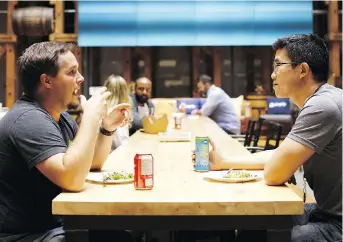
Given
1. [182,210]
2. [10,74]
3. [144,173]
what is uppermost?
[10,74]

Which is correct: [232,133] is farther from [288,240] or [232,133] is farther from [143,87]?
[288,240]

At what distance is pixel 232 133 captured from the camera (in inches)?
284

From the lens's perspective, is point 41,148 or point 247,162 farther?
point 247,162

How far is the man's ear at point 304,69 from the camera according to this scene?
6.63 ft

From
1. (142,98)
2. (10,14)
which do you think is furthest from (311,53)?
(10,14)

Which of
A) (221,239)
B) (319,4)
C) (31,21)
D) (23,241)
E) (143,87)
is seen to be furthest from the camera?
(319,4)

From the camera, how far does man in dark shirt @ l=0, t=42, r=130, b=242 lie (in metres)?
1.74

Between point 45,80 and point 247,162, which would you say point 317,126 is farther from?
point 45,80

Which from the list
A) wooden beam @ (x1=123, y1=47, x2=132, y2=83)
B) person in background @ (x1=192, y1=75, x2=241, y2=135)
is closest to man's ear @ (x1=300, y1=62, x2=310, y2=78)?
person in background @ (x1=192, y1=75, x2=241, y2=135)

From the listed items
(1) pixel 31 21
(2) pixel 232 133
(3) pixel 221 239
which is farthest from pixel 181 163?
(1) pixel 31 21

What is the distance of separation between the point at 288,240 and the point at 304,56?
865mm

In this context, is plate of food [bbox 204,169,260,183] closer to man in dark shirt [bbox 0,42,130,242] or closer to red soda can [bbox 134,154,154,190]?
red soda can [bbox 134,154,154,190]

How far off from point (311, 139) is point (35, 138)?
42.5 inches

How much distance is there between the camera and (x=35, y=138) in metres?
1.76
